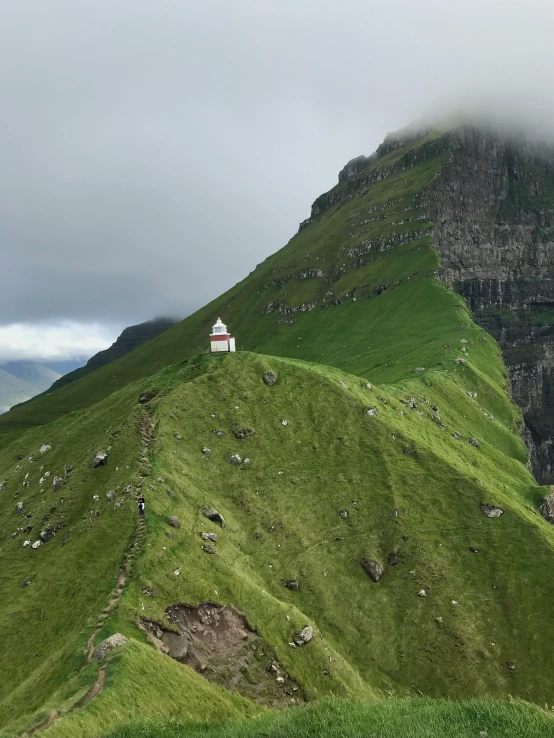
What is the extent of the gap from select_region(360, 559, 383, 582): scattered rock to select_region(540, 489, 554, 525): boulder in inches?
1431

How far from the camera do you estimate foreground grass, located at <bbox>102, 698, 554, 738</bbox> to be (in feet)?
62.4

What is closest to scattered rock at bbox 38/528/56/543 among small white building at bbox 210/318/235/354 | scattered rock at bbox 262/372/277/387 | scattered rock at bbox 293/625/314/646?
scattered rock at bbox 293/625/314/646

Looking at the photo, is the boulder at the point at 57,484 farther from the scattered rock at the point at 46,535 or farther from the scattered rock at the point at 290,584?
the scattered rock at the point at 290,584

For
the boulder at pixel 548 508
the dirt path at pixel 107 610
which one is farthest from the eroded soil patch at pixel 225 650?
the boulder at pixel 548 508

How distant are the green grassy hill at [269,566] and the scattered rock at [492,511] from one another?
34.4 inches

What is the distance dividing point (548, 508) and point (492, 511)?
68.4ft

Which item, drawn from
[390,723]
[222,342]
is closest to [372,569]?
[222,342]

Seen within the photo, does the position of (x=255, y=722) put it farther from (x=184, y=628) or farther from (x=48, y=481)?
(x=48, y=481)

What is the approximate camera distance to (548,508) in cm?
8294

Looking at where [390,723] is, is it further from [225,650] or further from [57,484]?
[57,484]

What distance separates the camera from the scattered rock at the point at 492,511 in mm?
68525

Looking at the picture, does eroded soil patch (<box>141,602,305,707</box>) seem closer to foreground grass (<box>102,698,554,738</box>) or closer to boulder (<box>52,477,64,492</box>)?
foreground grass (<box>102,698,554,738</box>)

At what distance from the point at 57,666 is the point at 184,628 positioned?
10.0 meters

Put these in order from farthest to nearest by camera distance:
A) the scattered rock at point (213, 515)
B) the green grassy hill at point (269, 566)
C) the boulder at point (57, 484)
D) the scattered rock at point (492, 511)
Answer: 1. the scattered rock at point (492, 511)
2. the boulder at point (57, 484)
3. the scattered rock at point (213, 515)
4. the green grassy hill at point (269, 566)
